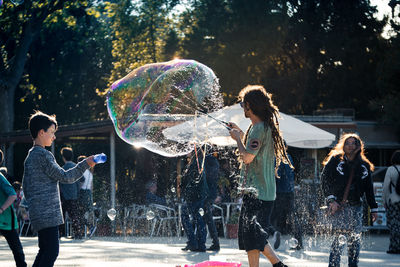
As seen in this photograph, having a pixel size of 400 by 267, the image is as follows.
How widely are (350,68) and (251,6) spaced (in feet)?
17.2

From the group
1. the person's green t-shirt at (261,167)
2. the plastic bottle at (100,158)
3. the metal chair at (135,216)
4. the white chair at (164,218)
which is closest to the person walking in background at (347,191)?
the person's green t-shirt at (261,167)

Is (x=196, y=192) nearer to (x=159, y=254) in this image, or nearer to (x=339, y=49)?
(x=159, y=254)

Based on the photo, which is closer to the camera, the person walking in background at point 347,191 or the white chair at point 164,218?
the person walking in background at point 347,191

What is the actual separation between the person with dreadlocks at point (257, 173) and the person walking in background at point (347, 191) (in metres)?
1.58

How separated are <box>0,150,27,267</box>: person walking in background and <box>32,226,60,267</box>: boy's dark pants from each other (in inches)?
47.9

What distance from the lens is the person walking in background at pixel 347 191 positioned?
8.69 metres

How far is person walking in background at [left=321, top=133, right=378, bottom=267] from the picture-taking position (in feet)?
28.5

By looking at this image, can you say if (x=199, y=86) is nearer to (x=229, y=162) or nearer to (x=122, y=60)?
(x=229, y=162)

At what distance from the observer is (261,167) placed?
7270 millimetres

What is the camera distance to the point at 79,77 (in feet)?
128

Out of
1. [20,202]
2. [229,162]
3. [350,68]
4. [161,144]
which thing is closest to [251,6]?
[350,68]

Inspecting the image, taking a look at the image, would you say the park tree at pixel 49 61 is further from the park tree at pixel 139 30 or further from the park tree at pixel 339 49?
the park tree at pixel 339 49

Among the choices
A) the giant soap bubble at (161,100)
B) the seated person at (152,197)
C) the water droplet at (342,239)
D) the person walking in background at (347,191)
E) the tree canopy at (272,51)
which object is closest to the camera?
the water droplet at (342,239)

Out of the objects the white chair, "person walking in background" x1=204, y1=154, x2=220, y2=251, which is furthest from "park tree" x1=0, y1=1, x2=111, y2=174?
"person walking in background" x1=204, y1=154, x2=220, y2=251
